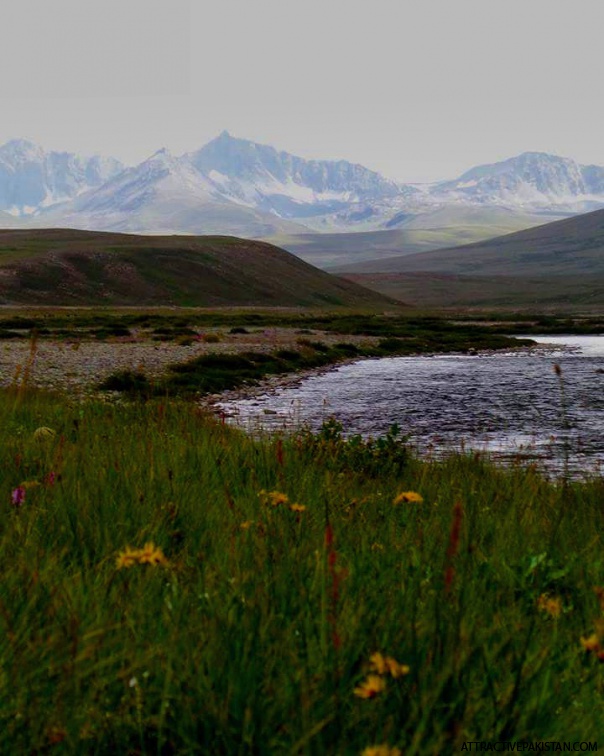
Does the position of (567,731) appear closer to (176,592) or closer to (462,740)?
(462,740)

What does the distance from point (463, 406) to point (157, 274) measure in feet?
415

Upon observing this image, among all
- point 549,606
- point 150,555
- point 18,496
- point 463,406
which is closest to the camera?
point 150,555

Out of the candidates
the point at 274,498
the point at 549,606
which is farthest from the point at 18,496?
the point at 549,606

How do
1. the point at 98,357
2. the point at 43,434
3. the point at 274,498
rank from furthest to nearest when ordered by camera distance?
the point at 98,357 → the point at 43,434 → the point at 274,498

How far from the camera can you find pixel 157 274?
14662 centimetres

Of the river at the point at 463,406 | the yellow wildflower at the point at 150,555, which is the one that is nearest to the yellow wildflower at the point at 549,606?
the yellow wildflower at the point at 150,555

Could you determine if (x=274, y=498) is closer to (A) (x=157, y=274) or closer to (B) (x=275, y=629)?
(B) (x=275, y=629)

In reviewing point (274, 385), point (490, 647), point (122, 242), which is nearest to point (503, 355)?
point (274, 385)

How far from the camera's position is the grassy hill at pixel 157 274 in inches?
5103

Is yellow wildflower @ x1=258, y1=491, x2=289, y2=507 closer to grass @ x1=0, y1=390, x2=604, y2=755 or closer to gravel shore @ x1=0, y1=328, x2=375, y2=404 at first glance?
grass @ x1=0, y1=390, x2=604, y2=755

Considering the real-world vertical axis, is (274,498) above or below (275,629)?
below

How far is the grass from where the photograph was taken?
2162 millimetres

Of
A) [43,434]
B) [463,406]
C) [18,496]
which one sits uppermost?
[18,496]

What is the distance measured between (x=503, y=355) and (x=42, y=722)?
5251 centimetres
